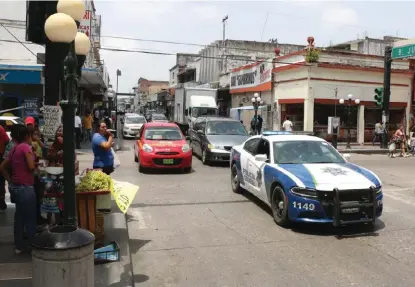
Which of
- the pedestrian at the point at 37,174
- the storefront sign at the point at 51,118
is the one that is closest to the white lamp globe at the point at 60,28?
the pedestrian at the point at 37,174

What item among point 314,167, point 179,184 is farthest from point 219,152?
point 314,167

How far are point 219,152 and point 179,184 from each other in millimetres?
3569

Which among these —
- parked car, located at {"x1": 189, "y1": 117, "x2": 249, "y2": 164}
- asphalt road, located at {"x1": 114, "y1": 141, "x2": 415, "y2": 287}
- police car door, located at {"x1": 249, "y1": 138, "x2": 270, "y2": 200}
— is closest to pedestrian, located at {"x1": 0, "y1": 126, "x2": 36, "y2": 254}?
asphalt road, located at {"x1": 114, "y1": 141, "x2": 415, "y2": 287}

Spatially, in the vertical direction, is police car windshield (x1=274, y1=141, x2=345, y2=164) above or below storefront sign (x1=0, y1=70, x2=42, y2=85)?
below

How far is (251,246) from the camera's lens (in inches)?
247

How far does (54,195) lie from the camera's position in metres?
5.68

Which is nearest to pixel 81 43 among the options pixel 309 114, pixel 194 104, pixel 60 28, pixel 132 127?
pixel 60 28

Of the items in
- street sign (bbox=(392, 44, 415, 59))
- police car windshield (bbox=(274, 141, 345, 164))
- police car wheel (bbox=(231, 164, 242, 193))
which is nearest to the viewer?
police car windshield (bbox=(274, 141, 345, 164))

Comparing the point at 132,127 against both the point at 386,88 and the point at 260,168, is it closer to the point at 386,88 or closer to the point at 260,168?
the point at 386,88

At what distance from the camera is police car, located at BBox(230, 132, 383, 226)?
259 inches

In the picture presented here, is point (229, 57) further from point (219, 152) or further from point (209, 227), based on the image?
point (209, 227)

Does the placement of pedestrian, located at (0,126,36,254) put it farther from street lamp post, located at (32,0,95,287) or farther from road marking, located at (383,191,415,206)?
road marking, located at (383,191,415,206)

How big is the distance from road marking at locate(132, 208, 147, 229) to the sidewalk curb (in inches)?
18.8

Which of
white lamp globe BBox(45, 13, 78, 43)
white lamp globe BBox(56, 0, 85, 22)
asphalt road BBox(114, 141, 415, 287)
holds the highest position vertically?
white lamp globe BBox(56, 0, 85, 22)
